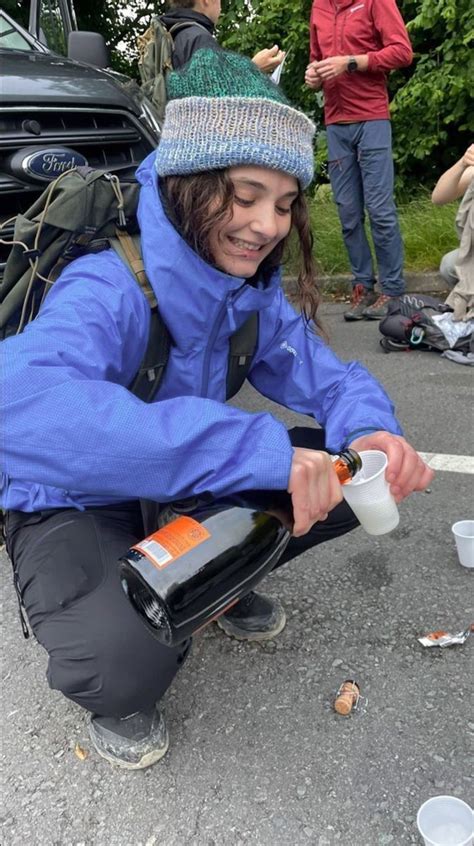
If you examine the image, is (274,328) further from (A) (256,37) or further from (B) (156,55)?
(A) (256,37)

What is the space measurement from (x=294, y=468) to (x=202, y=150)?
0.79m

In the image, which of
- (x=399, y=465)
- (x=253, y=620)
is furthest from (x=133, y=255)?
(x=253, y=620)

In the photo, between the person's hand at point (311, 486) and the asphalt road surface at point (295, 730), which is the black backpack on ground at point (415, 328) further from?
the person's hand at point (311, 486)

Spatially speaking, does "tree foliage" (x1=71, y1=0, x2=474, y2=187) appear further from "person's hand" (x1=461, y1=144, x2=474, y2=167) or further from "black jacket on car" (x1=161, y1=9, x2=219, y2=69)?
"black jacket on car" (x1=161, y1=9, x2=219, y2=69)

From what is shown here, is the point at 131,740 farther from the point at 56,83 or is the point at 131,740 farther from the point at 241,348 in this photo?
the point at 56,83

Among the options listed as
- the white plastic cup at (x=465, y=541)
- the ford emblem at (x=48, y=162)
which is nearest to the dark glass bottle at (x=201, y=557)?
the white plastic cup at (x=465, y=541)

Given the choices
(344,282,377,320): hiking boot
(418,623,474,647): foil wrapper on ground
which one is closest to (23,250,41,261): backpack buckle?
(418,623,474,647): foil wrapper on ground

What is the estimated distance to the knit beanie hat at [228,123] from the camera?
5.60ft

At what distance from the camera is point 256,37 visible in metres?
8.27

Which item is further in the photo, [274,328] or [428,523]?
[428,523]

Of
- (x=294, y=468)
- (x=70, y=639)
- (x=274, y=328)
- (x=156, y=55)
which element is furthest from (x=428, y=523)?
(x=156, y=55)

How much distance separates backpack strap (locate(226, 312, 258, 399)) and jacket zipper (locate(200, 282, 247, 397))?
104 mm

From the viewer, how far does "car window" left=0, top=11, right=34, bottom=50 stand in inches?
166

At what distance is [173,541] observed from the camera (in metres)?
1.52
